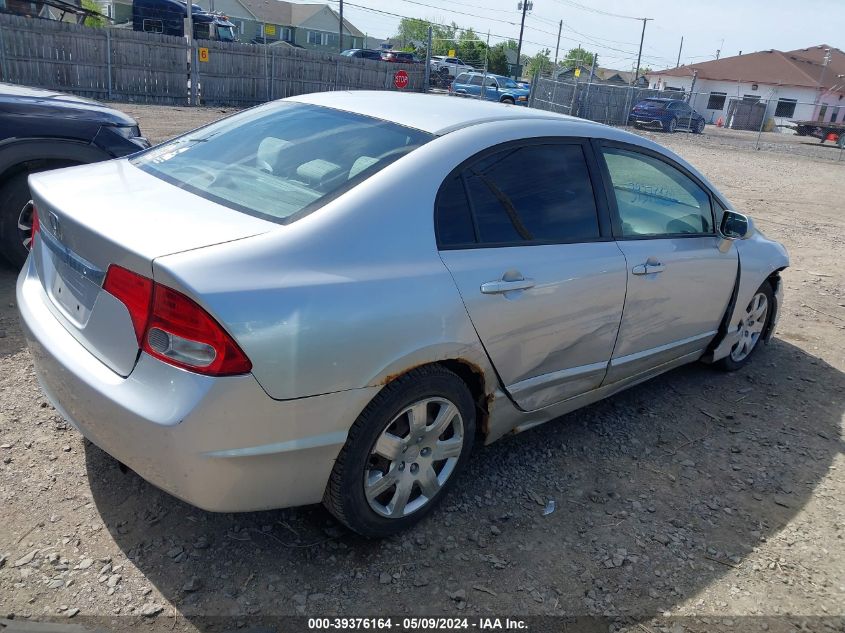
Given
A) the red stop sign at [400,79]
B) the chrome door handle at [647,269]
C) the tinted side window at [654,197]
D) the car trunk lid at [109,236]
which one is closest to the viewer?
the car trunk lid at [109,236]

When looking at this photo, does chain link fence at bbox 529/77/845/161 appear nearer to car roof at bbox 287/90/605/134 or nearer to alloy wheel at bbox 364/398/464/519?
car roof at bbox 287/90/605/134

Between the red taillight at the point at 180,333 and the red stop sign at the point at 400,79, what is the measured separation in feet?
84.7

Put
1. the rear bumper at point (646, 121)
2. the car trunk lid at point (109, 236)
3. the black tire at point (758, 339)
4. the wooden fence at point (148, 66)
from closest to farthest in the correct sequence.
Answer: the car trunk lid at point (109, 236) → the black tire at point (758, 339) → the wooden fence at point (148, 66) → the rear bumper at point (646, 121)

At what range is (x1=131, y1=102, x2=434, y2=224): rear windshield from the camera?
2717 mm

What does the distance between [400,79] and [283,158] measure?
24.9 metres

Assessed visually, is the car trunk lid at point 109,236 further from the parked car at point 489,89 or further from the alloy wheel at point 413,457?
the parked car at point 489,89

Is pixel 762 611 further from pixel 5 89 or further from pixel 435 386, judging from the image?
pixel 5 89

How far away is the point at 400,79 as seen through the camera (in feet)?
86.7

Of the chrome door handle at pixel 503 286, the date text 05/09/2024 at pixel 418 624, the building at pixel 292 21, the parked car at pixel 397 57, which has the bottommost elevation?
the date text 05/09/2024 at pixel 418 624

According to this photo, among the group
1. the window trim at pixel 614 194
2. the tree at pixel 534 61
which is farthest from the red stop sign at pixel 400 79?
the tree at pixel 534 61

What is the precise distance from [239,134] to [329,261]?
49.9 inches

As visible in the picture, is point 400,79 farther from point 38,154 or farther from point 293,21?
point 293,21

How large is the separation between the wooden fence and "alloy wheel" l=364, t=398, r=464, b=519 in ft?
64.8

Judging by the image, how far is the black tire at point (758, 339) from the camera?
4.90 meters
